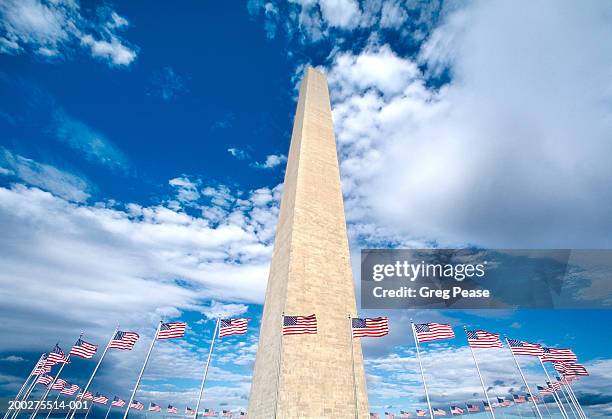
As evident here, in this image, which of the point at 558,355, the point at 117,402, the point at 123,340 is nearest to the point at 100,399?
the point at 117,402

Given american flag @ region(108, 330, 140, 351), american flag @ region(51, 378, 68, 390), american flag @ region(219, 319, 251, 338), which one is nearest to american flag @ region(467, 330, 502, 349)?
american flag @ region(219, 319, 251, 338)

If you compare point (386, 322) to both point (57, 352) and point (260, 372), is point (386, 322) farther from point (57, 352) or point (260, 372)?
point (57, 352)

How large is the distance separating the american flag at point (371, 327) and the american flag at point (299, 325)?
2.17m

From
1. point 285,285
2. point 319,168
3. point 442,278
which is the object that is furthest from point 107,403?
point 442,278

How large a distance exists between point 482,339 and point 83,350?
24769 millimetres

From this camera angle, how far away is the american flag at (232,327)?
18.7 metres

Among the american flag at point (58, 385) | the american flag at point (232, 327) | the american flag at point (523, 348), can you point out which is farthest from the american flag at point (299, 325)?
the american flag at point (58, 385)

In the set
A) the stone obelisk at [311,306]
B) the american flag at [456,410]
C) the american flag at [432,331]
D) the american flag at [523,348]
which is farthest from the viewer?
the american flag at [456,410]

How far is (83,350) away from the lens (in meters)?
23.8

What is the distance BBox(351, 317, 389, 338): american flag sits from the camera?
55.5ft

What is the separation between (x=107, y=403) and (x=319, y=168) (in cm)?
3529

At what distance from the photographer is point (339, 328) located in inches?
823

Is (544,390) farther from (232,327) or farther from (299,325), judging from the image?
(232,327)

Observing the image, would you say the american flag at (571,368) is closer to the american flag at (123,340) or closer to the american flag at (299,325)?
the american flag at (299,325)
